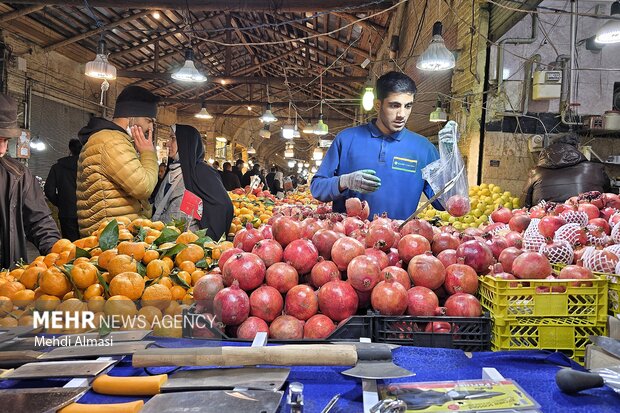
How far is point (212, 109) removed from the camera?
87.6ft

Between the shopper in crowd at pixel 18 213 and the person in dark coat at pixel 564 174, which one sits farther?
the person in dark coat at pixel 564 174

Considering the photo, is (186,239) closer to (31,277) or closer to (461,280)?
(31,277)

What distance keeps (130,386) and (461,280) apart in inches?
48.5

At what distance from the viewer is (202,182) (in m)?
3.93

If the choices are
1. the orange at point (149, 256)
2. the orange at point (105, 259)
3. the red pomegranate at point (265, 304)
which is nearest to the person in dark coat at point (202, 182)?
the orange at point (149, 256)

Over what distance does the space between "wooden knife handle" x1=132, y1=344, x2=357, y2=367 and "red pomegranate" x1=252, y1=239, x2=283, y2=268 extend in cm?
60

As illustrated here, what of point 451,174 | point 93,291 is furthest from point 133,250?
point 451,174

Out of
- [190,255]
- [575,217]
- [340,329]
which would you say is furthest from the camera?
[575,217]

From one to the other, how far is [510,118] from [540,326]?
23.3 ft

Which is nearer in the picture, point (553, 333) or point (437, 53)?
point (553, 333)

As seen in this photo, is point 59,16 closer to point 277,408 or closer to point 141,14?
point 141,14

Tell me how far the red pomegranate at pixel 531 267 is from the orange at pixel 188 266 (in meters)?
1.48

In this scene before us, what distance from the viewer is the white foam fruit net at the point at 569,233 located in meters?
2.36

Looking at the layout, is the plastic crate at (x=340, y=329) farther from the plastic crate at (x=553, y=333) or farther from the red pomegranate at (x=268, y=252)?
the plastic crate at (x=553, y=333)
